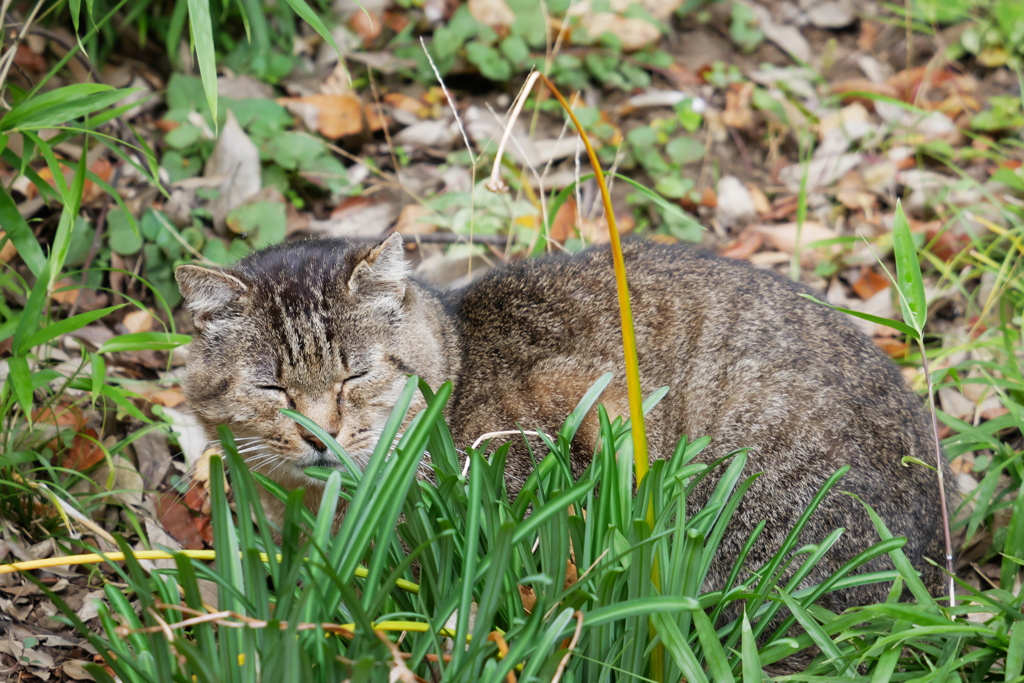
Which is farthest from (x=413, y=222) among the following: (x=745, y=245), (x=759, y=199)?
(x=759, y=199)

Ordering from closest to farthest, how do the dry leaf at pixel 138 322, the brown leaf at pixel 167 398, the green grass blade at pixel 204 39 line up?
the green grass blade at pixel 204 39
the brown leaf at pixel 167 398
the dry leaf at pixel 138 322

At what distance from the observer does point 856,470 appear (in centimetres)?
280

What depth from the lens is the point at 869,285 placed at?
482 cm

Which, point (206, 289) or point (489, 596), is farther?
point (206, 289)

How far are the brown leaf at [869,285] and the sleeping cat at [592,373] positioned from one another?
1.75 m

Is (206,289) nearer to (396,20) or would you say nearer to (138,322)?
Answer: (138,322)

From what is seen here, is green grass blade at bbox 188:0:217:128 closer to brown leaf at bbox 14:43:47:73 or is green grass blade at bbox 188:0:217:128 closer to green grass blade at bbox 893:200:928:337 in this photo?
green grass blade at bbox 893:200:928:337

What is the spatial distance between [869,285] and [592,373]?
8.00ft

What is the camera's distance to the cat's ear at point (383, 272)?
116 inches

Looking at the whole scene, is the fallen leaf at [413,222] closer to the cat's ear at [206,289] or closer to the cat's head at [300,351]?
the cat's head at [300,351]

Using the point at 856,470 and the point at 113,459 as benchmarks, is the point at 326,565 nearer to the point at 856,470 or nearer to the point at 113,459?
the point at 856,470

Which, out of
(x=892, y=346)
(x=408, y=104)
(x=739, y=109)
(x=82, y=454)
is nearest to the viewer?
(x=82, y=454)

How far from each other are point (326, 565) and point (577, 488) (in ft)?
2.03

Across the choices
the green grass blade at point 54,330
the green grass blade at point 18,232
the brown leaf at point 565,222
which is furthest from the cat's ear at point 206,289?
the brown leaf at point 565,222
